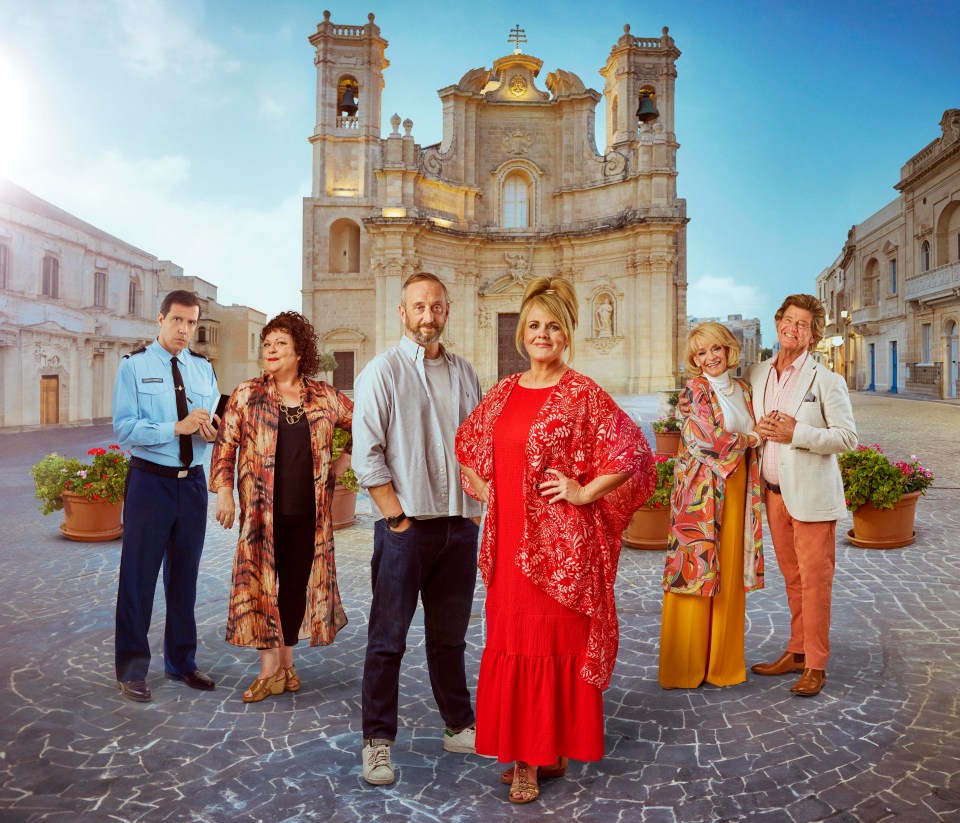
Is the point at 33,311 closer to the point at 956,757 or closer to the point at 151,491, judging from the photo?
the point at 151,491

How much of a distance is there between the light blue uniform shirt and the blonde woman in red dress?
1.83m

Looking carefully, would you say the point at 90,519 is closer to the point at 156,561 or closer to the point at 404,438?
the point at 156,561

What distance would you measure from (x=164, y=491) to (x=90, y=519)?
428 cm

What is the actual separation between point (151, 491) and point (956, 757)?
3956 mm

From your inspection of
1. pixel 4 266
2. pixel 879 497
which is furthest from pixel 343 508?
pixel 4 266

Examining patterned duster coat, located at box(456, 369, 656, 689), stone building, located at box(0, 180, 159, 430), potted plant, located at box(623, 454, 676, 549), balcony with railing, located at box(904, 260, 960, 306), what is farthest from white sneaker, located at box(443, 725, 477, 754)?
balcony with railing, located at box(904, 260, 960, 306)

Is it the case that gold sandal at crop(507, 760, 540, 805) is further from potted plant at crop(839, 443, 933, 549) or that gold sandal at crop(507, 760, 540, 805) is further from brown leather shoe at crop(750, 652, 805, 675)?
potted plant at crop(839, 443, 933, 549)

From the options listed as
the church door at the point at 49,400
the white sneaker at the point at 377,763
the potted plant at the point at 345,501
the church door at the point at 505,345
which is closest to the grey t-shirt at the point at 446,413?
the white sneaker at the point at 377,763

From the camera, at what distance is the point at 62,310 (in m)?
21.5

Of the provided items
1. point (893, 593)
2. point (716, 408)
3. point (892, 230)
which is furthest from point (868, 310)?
point (716, 408)

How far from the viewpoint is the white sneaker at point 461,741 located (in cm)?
293

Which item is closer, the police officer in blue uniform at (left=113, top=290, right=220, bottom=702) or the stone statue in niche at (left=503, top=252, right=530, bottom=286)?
the police officer in blue uniform at (left=113, top=290, right=220, bottom=702)

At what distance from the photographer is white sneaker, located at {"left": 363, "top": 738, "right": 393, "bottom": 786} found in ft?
8.70

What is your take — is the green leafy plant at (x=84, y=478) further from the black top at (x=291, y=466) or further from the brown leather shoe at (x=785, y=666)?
the brown leather shoe at (x=785, y=666)
